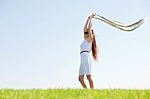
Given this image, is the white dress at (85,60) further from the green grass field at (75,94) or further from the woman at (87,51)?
the green grass field at (75,94)

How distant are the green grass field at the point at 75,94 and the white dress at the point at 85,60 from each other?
3.80 metres

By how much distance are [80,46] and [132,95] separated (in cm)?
538

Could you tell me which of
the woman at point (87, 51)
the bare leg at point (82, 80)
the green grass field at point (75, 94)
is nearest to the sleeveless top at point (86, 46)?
the woman at point (87, 51)

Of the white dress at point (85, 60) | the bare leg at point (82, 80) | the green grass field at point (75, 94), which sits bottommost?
the green grass field at point (75, 94)

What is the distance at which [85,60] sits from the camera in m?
18.8

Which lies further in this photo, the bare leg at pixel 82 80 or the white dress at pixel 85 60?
the white dress at pixel 85 60

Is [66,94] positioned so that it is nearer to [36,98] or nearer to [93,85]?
[36,98]

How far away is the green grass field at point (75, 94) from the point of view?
13.4 meters

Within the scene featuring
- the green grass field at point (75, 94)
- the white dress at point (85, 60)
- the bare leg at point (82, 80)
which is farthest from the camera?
the white dress at point (85, 60)

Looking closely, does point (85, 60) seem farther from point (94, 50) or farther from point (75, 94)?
point (75, 94)

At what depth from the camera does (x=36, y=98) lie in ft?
42.7

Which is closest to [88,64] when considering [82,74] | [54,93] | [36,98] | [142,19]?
[82,74]

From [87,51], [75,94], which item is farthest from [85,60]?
[75,94]

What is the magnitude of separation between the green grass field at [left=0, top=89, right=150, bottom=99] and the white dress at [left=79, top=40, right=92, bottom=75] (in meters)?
3.80
